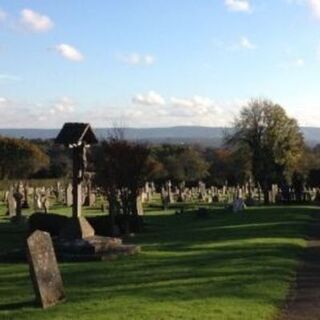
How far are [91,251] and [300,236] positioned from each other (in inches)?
447

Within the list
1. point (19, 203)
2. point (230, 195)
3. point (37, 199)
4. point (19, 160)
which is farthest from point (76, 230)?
point (19, 160)

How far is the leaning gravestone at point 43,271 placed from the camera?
12.3 metres

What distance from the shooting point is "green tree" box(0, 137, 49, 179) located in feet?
291

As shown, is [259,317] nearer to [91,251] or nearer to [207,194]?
[91,251]

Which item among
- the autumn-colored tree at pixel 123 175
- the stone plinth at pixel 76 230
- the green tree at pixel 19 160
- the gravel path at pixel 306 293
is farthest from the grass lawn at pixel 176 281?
the green tree at pixel 19 160

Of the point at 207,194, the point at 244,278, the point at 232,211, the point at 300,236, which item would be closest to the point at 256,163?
the point at 207,194

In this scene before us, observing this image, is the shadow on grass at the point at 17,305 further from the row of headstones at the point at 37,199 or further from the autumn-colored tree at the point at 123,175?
the row of headstones at the point at 37,199

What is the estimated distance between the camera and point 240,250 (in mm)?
21094

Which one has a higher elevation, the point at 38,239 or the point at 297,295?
the point at 38,239

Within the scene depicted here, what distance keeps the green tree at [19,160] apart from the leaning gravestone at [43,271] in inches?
2970

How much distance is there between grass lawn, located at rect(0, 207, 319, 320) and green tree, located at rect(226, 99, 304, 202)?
4246cm

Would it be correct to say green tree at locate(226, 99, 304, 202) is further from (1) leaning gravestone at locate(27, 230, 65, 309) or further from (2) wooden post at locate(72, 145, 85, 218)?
(1) leaning gravestone at locate(27, 230, 65, 309)

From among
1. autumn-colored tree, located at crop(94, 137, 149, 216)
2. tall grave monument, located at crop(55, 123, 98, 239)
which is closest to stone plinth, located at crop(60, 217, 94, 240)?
tall grave monument, located at crop(55, 123, 98, 239)

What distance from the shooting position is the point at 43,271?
1256 cm
